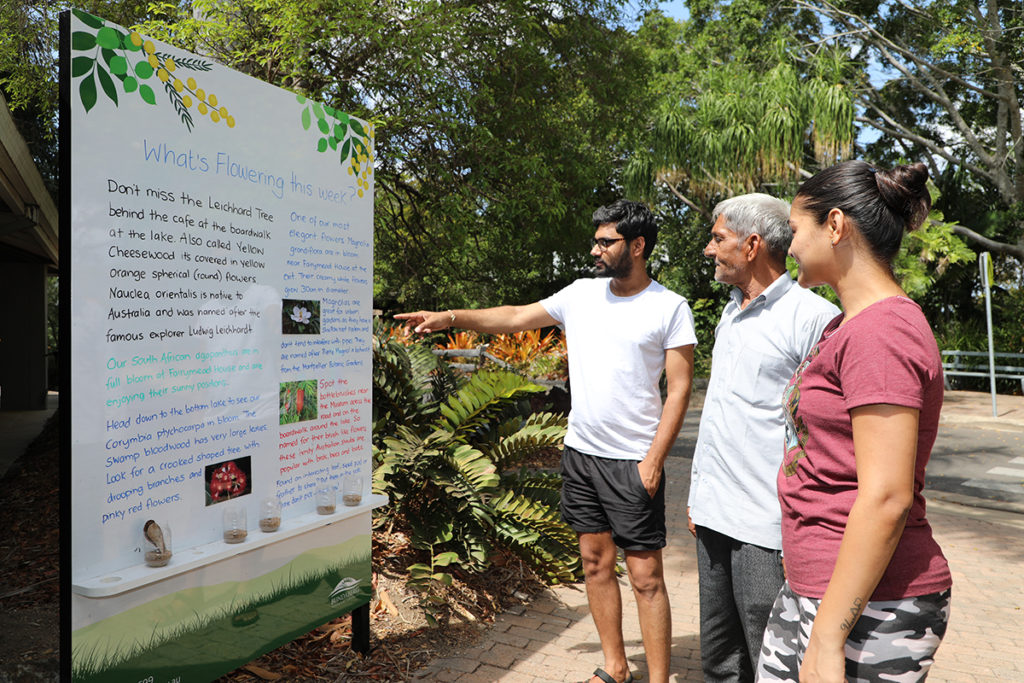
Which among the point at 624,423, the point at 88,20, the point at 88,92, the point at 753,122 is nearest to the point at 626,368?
the point at 624,423

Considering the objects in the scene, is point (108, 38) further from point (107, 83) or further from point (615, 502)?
point (615, 502)

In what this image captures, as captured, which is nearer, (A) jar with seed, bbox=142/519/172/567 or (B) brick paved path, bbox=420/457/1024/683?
(A) jar with seed, bbox=142/519/172/567

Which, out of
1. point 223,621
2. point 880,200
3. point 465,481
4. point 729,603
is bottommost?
point 223,621

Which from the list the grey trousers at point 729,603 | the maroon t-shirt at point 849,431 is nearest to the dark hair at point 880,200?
the maroon t-shirt at point 849,431

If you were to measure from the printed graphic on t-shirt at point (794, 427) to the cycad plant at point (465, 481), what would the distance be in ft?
8.76

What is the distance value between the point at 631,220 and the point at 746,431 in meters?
1.16

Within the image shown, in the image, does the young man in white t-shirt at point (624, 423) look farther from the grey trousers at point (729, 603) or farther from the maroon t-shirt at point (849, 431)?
the maroon t-shirt at point (849, 431)

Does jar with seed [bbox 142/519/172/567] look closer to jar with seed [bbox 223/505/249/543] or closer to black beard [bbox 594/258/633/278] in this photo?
jar with seed [bbox 223/505/249/543]

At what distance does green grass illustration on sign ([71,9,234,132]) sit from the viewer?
235cm

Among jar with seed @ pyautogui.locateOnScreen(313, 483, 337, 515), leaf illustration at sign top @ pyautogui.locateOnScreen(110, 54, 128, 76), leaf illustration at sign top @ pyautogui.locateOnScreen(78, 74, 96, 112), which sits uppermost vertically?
leaf illustration at sign top @ pyautogui.locateOnScreen(110, 54, 128, 76)

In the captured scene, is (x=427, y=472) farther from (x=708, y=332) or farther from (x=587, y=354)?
(x=708, y=332)

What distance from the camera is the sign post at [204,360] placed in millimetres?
2387

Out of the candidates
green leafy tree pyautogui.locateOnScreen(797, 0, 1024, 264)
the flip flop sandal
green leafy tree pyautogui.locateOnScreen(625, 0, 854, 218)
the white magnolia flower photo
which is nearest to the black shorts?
the flip flop sandal

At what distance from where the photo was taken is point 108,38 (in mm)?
2428
